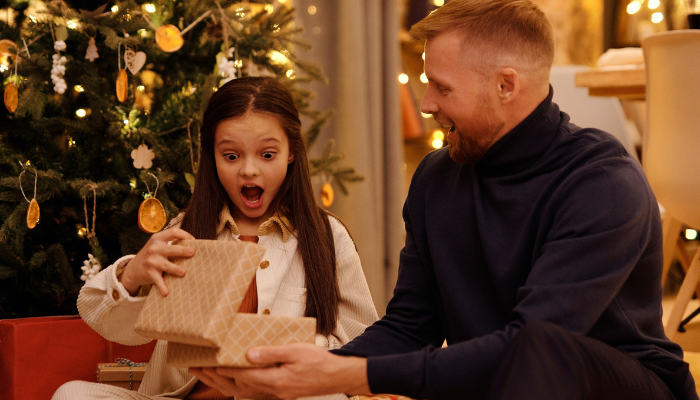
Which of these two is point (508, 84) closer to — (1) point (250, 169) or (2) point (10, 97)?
(1) point (250, 169)

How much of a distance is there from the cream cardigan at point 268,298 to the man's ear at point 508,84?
528mm

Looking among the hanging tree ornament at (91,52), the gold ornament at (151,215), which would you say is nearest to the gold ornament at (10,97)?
the hanging tree ornament at (91,52)

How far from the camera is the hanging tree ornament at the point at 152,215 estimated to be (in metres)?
1.58

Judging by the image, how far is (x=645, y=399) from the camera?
3.16 feet

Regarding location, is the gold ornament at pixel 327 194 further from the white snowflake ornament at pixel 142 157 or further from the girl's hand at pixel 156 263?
the girl's hand at pixel 156 263

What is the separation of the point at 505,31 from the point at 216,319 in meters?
0.69

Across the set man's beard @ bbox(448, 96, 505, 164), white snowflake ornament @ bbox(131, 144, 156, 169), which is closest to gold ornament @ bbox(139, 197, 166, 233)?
white snowflake ornament @ bbox(131, 144, 156, 169)

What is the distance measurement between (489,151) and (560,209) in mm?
189

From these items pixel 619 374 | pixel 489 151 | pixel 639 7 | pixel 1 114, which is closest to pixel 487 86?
pixel 489 151

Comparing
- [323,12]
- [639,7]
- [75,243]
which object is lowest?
[75,243]

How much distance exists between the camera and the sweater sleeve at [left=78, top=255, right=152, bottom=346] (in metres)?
1.24

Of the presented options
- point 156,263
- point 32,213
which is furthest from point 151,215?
point 156,263

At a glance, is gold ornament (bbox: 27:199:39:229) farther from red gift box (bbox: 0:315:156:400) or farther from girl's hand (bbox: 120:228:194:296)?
girl's hand (bbox: 120:228:194:296)

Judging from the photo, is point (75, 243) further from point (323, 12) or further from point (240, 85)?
point (323, 12)
